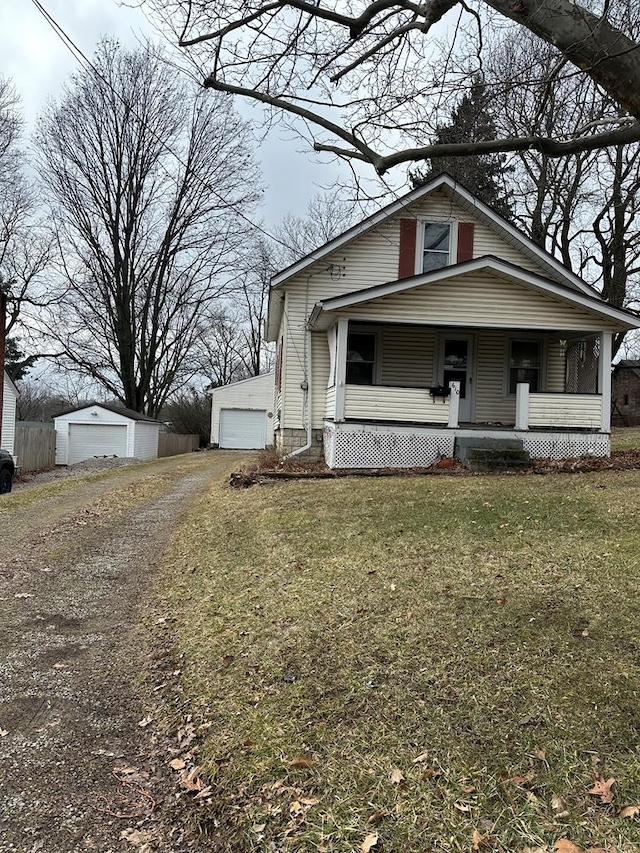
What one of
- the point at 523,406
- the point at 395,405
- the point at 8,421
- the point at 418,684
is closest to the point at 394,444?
the point at 395,405

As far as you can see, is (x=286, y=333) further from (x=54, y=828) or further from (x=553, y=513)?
(x=54, y=828)

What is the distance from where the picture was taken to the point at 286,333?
45.4 feet

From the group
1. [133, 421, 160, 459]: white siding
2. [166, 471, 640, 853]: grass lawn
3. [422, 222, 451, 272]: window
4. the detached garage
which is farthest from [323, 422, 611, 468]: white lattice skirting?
the detached garage

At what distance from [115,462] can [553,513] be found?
2047 centimetres

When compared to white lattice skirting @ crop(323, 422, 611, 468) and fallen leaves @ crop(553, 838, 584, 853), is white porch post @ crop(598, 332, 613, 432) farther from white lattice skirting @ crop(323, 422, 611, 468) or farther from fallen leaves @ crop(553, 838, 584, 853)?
fallen leaves @ crop(553, 838, 584, 853)

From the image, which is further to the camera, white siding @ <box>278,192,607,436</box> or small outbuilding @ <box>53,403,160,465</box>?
small outbuilding @ <box>53,403,160,465</box>

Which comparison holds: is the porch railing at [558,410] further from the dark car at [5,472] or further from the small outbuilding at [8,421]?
the small outbuilding at [8,421]

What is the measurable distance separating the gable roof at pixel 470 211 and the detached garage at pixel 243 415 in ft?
57.7

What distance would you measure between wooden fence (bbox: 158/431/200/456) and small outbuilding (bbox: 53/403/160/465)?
14.8 ft

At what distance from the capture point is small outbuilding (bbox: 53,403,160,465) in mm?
26516

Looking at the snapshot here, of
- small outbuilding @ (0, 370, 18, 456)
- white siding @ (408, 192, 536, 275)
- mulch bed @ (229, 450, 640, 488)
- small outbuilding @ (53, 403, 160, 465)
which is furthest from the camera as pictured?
small outbuilding @ (53, 403, 160, 465)

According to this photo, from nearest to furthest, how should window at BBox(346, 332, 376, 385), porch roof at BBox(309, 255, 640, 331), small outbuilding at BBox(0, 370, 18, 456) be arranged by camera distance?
porch roof at BBox(309, 255, 640, 331)
window at BBox(346, 332, 376, 385)
small outbuilding at BBox(0, 370, 18, 456)

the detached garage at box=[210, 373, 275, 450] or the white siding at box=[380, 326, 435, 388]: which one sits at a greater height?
the white siding at box=[380, 326, 435, 388]

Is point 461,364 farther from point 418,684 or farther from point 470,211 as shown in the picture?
point 418,684
